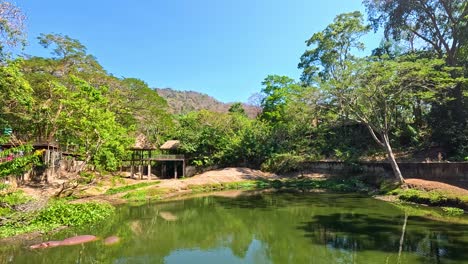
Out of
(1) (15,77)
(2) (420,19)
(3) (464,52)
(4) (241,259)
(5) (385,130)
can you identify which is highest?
(2) (420,19)

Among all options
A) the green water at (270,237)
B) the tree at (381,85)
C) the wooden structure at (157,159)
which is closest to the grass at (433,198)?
the green water at (270,237)

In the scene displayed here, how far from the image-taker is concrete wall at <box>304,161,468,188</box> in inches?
800

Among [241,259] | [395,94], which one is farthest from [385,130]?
[241,259]

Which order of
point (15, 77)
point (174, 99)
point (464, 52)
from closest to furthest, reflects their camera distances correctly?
point (15, 77) < point (464, 52) < point (174, 99)

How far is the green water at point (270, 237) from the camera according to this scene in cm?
1084

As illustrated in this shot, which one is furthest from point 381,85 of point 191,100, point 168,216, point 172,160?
point 191,100

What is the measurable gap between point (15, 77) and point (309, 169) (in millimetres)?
27324

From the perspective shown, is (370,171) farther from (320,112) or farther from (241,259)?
(241,259)

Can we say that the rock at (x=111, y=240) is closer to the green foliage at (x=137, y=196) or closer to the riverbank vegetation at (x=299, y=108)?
the riverbank vegetation at (x=299, y=108)

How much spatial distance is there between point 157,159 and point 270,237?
25.6 metres

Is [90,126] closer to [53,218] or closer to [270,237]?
[53,218]

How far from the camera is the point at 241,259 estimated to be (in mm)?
11039

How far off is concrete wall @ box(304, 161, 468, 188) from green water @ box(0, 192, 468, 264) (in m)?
5.08

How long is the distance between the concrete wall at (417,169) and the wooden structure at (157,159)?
621 inches
